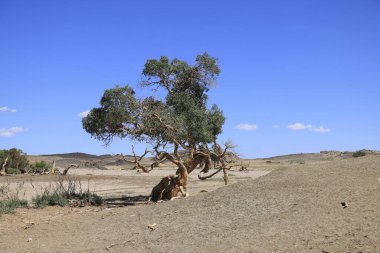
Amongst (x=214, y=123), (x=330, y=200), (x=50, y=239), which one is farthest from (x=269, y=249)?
(x=214, y=123)

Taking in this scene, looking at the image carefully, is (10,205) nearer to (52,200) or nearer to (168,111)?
(52,200)

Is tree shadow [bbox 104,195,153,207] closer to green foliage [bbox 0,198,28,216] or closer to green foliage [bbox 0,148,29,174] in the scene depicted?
green foliage [bbox 0,198,28,216]

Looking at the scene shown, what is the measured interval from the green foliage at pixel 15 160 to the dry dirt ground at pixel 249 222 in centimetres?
2654

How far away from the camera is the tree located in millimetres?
18047

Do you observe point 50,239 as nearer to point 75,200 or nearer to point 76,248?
point 76,248

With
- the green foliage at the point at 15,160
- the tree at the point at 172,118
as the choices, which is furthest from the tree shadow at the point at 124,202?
the green foliage at the point at 15,160

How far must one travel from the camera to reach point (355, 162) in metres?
12.1

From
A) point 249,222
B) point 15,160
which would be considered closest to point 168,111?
point 249,222

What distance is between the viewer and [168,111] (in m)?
18.6

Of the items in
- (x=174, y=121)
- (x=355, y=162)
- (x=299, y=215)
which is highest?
(x=174, y=121)

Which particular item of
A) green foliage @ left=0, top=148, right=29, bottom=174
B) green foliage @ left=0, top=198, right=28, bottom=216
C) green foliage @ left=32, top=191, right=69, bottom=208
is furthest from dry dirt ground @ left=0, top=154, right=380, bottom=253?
green foliage @ left=0, top=148, right=29, bottom=174

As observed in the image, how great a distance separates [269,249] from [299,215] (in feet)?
5.08

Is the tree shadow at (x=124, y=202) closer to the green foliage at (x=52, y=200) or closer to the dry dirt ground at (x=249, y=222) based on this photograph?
the green foliage at (x=52, y=200)

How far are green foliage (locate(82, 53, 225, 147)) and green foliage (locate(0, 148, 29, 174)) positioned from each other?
22186 millimetres
